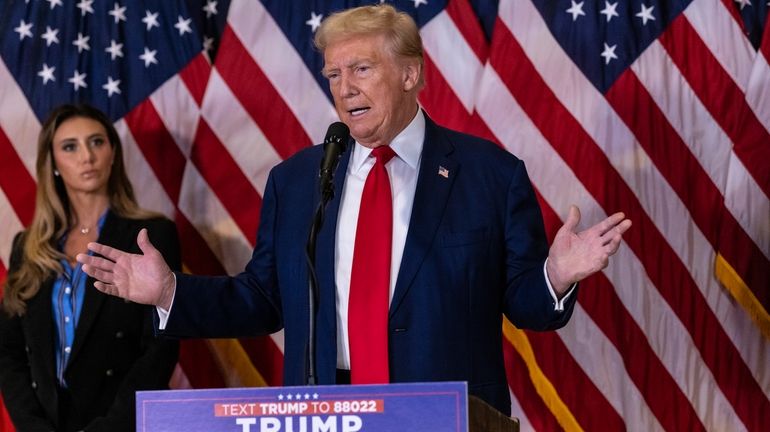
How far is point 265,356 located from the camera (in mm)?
3967


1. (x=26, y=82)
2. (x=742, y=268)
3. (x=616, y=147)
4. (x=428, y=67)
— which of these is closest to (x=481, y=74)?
(x=428, y=67)

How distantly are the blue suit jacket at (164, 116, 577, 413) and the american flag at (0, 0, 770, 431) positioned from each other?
3.80 ft

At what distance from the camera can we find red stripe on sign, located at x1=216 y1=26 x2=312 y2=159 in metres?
3.95

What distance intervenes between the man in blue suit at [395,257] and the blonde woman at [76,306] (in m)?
1.01

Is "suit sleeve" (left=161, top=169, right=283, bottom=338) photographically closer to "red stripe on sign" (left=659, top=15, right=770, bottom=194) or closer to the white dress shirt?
the white dress shirt

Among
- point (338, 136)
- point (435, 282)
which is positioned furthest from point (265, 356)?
point (338, 136)

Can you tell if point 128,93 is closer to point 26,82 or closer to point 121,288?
point 26,82

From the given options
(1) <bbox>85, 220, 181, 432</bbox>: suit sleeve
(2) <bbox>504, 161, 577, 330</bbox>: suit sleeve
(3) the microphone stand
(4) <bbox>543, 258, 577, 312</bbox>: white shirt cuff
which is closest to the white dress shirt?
(2) <bbox>504, 161, 577, 330</bbox>: suit sleeve

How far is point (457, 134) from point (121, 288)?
942mm

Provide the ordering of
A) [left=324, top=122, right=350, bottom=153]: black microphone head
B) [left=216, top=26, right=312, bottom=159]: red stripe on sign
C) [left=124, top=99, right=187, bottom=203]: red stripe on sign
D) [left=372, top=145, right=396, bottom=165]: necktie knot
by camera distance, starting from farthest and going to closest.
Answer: [left=124, top=99, right=187, bottom=203]: red stripe on sign < [left=216, top=26, right=312, bottom=159]: red stripe on sign < [left=372, top=145, right=396, bottom=165]: necktie knot < [left=324, top=122, right=350, bottom=153]: black microphone head

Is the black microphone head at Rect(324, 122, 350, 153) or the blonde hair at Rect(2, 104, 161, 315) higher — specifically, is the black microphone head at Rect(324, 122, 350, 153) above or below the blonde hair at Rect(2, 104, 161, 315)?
below

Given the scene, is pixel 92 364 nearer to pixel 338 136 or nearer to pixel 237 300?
pixel 237 300

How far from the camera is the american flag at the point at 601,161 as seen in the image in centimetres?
361

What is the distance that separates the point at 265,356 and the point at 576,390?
1161mm
